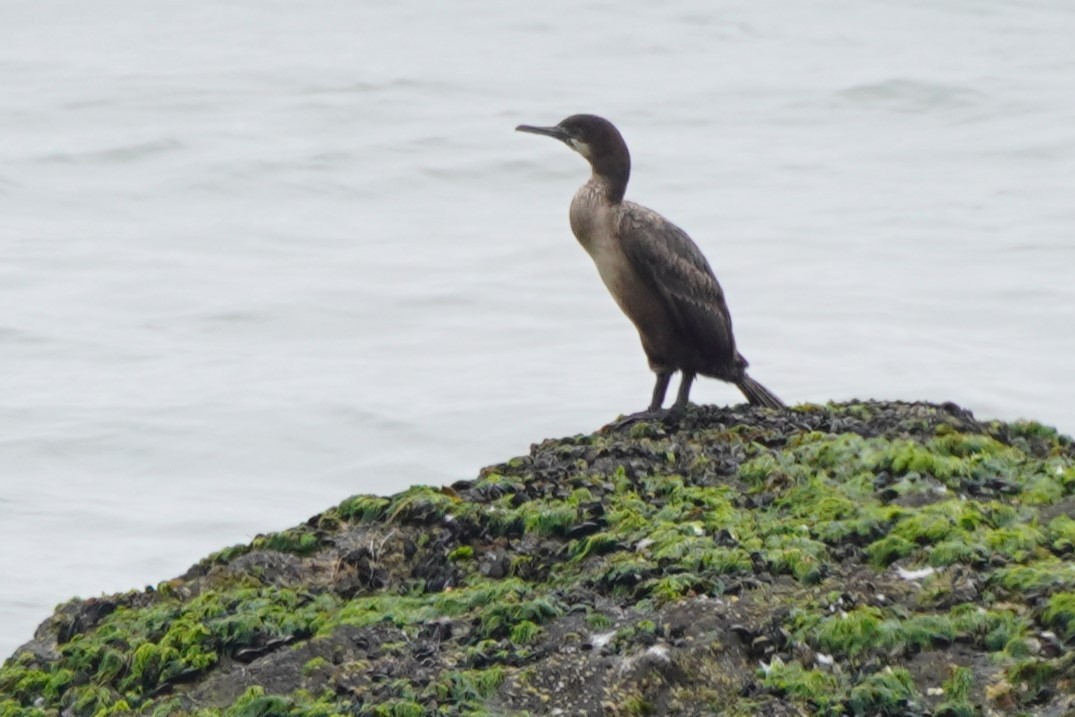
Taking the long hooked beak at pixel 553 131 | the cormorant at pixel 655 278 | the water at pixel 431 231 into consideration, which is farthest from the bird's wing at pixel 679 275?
the water at pixel 431 231

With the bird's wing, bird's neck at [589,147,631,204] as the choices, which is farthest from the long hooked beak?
the bird's wing

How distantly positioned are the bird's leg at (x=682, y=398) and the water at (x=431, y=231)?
6.56 meters

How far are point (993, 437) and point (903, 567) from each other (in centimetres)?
157

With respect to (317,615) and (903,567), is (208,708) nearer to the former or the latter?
(317,615)

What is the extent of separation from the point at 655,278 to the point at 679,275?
0.11m

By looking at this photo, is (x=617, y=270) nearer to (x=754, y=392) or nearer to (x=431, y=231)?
(x=754, y=392)

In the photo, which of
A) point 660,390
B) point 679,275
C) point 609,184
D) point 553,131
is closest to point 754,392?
point 660,390

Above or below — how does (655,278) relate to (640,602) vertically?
above

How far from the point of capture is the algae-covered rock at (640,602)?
5543 millimetres

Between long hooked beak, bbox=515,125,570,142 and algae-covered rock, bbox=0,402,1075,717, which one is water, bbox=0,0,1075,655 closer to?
long hooked beak, bbox=515,125,570,142

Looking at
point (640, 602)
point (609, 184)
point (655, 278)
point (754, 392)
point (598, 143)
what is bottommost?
point (754, 392)

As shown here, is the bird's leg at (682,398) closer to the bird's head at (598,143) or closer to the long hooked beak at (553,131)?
the bird's head at (598,143)

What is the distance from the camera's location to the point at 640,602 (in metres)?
5.96

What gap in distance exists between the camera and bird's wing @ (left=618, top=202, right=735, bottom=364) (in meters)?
9.18
